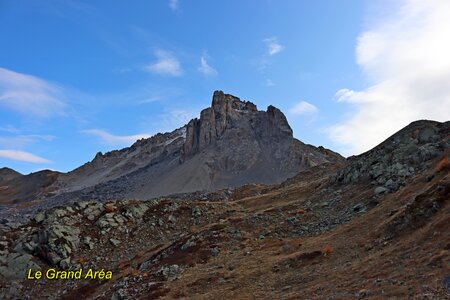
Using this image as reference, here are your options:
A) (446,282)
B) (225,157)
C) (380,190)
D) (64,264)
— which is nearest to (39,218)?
(64,264)

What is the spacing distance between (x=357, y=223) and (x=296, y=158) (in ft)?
357

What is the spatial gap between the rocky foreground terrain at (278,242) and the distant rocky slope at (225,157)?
7322cm

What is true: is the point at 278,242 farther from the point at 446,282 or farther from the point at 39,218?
the point at 39,218

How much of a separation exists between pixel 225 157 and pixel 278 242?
11010 centimetres

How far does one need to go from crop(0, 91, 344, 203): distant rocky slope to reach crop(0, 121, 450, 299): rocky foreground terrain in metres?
73.2

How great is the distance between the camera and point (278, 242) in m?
32.8

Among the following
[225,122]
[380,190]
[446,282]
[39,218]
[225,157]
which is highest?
[225,122]

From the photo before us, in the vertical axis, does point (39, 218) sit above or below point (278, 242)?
above

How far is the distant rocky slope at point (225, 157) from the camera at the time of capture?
5226 inches

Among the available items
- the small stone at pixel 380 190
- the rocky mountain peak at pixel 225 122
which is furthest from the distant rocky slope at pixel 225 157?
the small stone at pixel 380 190

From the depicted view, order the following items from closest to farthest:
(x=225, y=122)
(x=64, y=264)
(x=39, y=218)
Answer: (x=64, y=264) → (x=39, y=218) → (x=225, y=122)

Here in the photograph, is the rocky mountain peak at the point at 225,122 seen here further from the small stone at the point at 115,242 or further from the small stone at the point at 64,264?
the small stone at the point at 64,264

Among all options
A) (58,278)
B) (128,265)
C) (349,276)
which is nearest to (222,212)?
(128,265)

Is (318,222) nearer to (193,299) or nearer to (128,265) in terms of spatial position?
(193,299)
